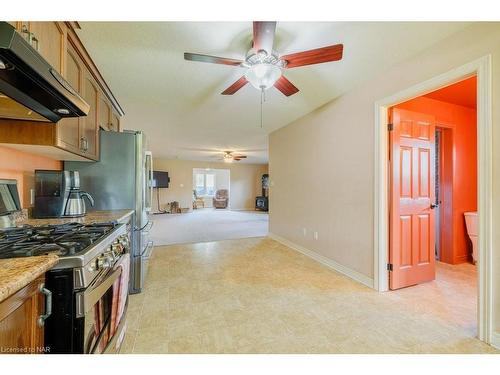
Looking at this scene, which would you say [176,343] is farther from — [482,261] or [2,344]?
[482,261]

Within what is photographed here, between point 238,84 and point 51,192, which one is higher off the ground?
point 238,84

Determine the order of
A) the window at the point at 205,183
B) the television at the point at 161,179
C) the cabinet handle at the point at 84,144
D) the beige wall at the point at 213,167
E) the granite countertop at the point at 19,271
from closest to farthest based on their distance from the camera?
the granite countertop at the point at 19,271
the cabinet handle at the point at 84,144
the television at the point at 161,179
the beige wall at the point at 213,167
the window at the point at 205,183

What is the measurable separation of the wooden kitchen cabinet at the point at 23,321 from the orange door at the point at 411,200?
8.99ft

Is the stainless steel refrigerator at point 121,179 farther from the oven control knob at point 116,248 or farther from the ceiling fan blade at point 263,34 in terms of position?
the ceiling fan blade at point 263,34

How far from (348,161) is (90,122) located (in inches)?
113

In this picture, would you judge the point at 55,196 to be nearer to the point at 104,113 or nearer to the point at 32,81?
the point at 104,113

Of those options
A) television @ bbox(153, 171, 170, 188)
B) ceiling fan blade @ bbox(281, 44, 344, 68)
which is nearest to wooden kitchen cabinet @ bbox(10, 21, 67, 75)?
ceiling fan blade @ bbox(281, 44, 344, 68)

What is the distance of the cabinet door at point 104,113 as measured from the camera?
93.3 inches

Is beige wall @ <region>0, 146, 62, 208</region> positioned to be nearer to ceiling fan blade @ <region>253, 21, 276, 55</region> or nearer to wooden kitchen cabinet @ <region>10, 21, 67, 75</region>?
wooden kitchen cabinet @ <region>10, 21, 67, 75</region>

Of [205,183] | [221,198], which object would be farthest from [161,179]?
[205,183]

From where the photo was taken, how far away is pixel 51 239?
1.13 metres

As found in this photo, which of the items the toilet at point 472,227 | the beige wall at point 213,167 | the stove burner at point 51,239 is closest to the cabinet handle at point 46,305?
the stove burner at point 51,239

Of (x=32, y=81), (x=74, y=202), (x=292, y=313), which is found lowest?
(x=292, y=313)

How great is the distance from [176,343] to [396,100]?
285cm
